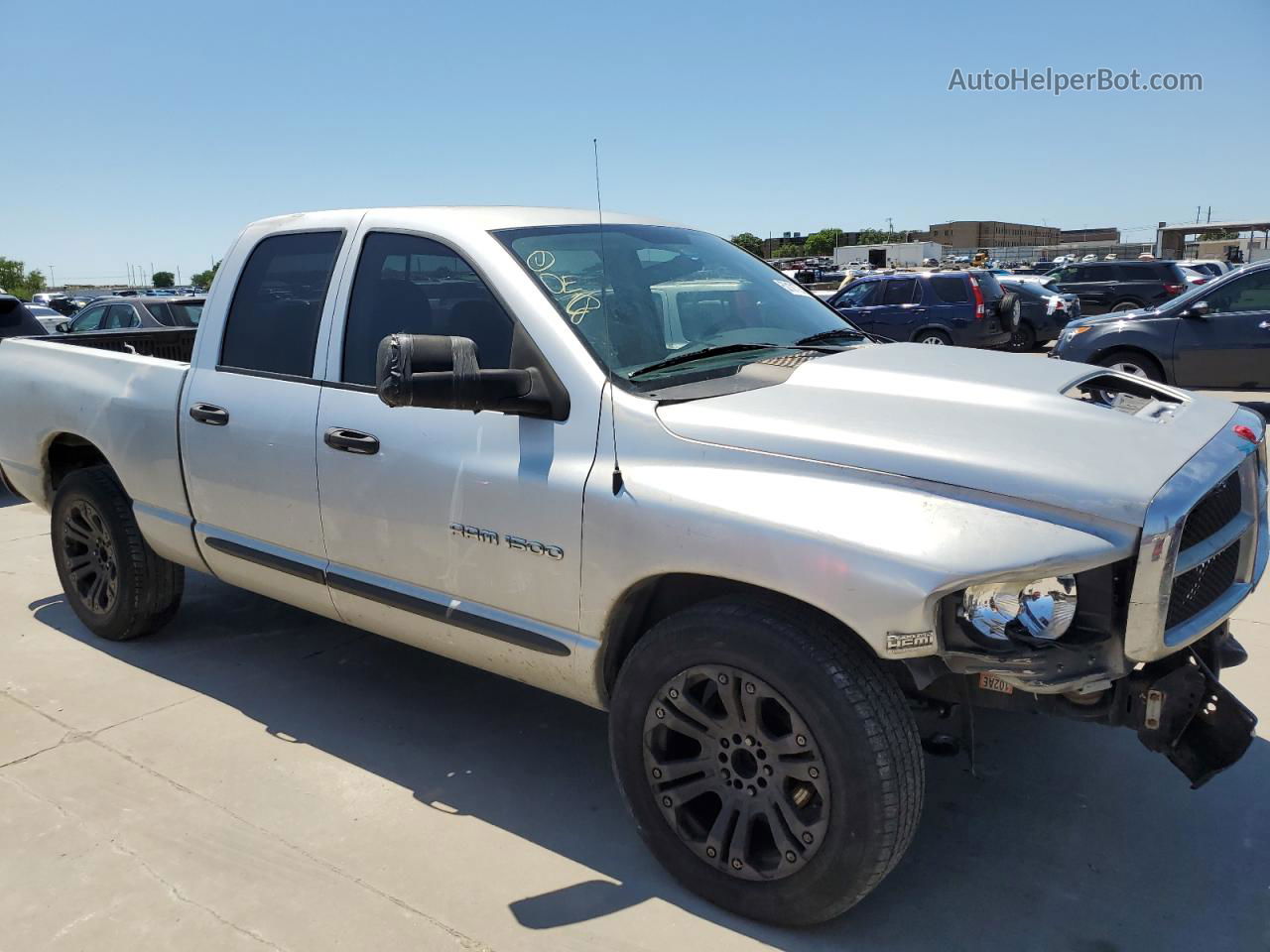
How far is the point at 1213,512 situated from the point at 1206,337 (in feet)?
31.1

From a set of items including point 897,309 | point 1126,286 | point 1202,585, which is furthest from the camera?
point 1126,286

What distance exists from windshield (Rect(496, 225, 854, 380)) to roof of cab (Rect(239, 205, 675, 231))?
68 millimetres

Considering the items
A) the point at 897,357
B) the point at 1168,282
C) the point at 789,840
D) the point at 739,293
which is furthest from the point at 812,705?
the point at 1168,282

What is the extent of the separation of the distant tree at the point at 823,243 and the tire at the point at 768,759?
115798 mm

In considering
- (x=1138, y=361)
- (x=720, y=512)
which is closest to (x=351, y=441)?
(x=720, y=512)

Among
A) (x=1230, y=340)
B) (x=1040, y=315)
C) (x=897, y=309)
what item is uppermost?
(x=897, y=309)

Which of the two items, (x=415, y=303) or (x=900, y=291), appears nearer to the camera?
(x=415, y=303)

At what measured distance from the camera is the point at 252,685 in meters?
4.31

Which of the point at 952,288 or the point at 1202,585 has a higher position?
the point at 952,288

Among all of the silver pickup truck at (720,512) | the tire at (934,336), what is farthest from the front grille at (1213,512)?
the tire at (934,336)

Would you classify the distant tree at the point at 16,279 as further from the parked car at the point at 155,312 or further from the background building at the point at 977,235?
the background building at the point at 977,235

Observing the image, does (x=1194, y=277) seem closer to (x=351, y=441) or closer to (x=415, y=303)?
(x=415, y=303)

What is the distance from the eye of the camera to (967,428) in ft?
8.26

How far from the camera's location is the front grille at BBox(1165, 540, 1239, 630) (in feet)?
7.93
